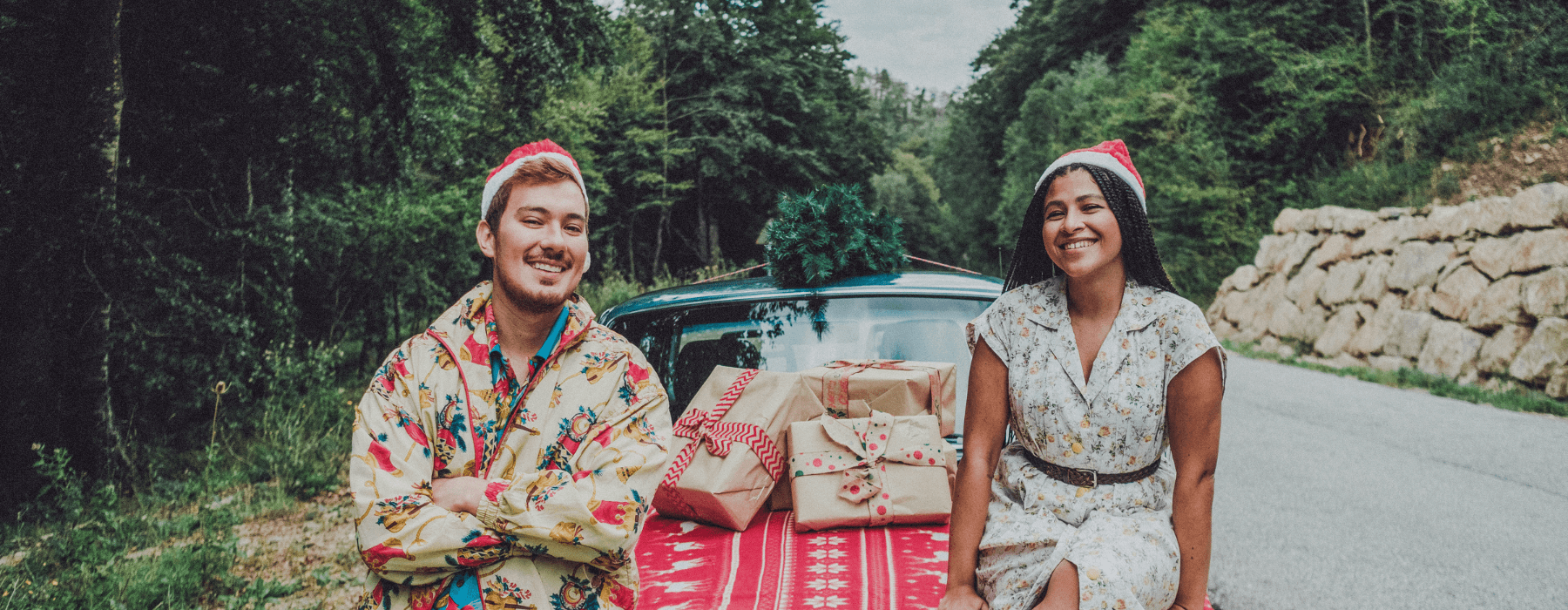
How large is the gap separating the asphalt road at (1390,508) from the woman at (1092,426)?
91.7 inches

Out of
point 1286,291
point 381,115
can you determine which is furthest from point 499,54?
point 1286,291

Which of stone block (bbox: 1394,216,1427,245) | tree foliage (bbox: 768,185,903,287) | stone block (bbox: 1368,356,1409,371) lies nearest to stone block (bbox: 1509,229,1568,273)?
stone block (bbox: 1368,356,1409,371)

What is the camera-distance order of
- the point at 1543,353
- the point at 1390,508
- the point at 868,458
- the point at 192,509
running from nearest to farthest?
the point at 868,458, the point at 1390,508, the point at 192,509, the point at 1543,353

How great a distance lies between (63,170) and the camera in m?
5.27

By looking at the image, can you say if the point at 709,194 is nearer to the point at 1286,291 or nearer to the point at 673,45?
the point at 673,45

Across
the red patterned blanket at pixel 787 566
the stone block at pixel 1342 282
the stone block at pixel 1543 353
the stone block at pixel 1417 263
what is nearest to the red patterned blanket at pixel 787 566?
the red patterned blanket at pixel 787 566

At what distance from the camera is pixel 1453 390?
922 cm

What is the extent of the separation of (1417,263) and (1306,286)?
8.89 feet

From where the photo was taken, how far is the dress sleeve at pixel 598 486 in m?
1.61

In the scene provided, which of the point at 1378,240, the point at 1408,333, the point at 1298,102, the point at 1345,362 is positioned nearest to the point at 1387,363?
the point at 1408,333

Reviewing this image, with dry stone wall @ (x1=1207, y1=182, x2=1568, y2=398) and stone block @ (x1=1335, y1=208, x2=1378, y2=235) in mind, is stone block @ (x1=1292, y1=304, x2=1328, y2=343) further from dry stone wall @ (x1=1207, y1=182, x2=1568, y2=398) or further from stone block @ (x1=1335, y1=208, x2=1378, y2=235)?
stone block @ (x1=1335, y1=208, x2=1378, y2=235)

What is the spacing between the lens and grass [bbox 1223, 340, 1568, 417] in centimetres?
812

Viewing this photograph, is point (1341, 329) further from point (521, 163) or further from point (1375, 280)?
point (521, 163)

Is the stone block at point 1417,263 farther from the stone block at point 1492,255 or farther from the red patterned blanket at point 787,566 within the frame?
the red patterned blanket at point 787,566
